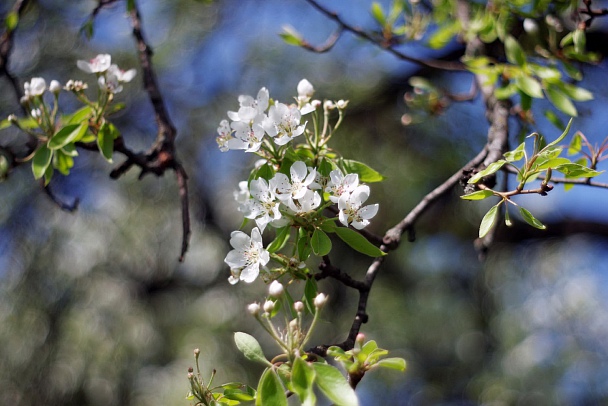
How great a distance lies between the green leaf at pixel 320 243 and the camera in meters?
0.81

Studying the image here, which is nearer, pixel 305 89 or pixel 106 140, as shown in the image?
pixel 305 89

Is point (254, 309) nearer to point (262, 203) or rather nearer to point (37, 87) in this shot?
point (262, 203)

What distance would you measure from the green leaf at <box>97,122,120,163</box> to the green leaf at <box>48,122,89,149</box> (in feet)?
0.11

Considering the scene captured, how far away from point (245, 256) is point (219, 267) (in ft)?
7.12

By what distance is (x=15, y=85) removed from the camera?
1.49 m

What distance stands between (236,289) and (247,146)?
2202 mm

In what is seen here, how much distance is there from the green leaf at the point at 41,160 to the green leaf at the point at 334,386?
702 millimetres

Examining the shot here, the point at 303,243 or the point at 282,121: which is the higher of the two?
the point at 282,121

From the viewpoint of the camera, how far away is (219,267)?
9.89ft

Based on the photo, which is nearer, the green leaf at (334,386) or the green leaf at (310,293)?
the green leaf at (334,386)

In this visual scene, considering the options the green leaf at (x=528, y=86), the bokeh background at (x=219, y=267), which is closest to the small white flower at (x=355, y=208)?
the green leaf at (x=528, y=86)

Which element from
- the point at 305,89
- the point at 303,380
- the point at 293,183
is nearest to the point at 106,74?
the point at 305,89

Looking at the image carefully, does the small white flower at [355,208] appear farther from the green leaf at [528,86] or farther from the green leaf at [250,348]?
the green leaf at [528,86]

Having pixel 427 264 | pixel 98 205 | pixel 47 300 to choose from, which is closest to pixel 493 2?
pixel 427 264
